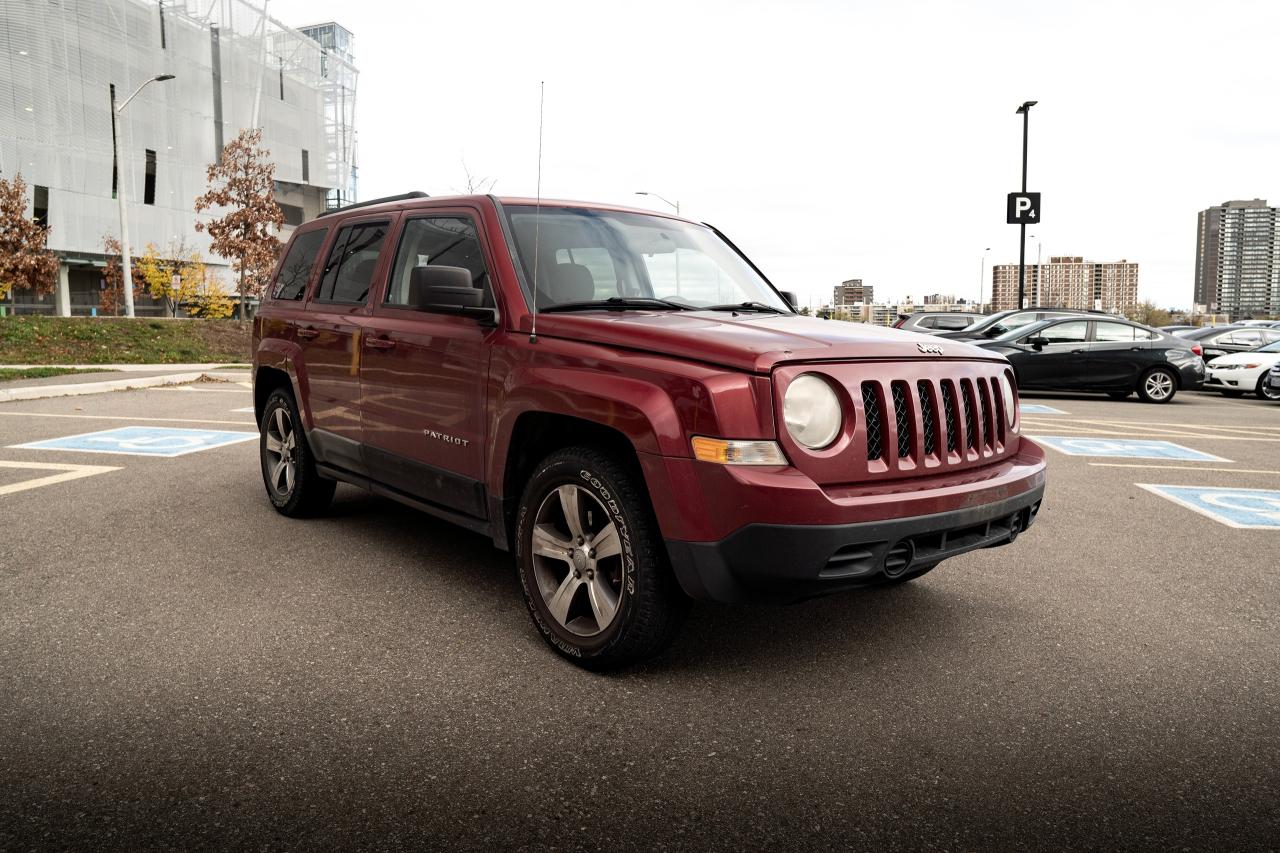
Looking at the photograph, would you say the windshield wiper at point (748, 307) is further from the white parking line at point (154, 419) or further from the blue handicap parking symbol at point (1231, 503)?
the white parking line at point (154, 419)

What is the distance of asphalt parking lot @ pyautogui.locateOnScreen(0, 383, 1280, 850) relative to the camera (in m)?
2.60

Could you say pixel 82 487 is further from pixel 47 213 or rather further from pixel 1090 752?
pixel 47 213

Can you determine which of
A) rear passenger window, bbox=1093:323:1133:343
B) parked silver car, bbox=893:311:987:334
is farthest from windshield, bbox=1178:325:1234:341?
rear passenger window, bbox=1093:323:1133:343

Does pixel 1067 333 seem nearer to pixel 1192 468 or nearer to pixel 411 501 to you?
pixel 1192 468

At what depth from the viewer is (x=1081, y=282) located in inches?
4343

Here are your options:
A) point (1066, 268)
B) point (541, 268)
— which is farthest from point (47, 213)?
point (1066, 268)

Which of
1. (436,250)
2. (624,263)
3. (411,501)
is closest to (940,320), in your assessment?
(624,263)

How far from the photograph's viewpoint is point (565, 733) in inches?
124

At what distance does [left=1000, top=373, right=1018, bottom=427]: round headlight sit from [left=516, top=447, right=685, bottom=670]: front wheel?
1702 mm

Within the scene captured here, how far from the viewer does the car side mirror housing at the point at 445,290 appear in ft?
13.0

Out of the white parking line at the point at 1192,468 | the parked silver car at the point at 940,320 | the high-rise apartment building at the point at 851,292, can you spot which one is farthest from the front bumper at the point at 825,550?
the high-rise apartment building at the point at 851,292

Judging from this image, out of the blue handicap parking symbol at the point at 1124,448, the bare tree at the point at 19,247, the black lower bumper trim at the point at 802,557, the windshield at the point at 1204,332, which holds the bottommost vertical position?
the blue handicap parking symbol at the point at 1124,448

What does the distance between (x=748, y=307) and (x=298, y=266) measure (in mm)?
3205

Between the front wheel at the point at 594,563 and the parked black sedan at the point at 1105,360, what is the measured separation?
48.6 ft
